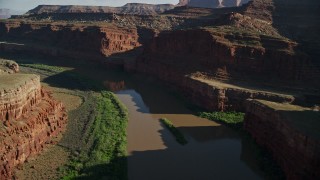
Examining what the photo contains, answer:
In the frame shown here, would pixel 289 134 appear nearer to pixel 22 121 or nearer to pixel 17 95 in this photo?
pixel 22 121

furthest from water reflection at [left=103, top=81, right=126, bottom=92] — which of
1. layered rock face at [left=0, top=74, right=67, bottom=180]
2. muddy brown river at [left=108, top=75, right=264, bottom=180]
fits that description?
layered rock face at [left=0, top=74, right=67, bottom=180]

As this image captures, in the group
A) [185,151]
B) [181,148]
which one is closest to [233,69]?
[181,148]

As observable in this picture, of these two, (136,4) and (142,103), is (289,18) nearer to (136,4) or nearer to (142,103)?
(142,103)

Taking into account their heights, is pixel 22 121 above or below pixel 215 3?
below

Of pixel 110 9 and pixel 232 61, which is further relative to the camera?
pixel 110 9

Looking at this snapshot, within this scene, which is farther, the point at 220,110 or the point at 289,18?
the point at 289,18

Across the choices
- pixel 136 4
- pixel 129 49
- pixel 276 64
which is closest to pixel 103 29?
pixel 129 49

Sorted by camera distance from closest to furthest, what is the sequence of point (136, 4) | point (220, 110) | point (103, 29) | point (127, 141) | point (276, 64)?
point (127, 141)
point (220, 110)
point (276, 64)
point (103, 29)
point (136, 4)
